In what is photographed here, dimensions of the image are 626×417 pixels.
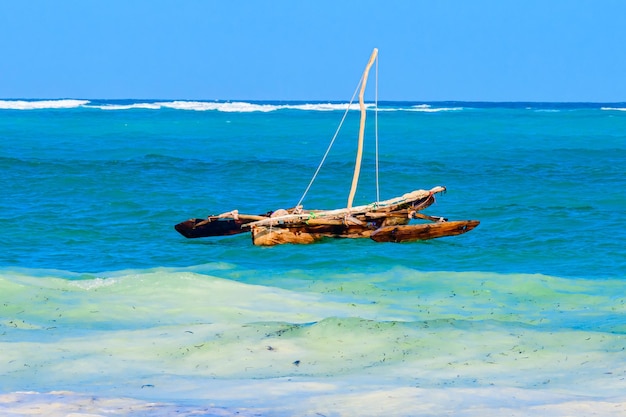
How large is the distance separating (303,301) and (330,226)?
23.5 feet

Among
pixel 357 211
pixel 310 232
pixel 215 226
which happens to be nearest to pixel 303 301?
pixel 310 232

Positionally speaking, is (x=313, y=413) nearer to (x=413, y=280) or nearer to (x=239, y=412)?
(x=239, y=412)

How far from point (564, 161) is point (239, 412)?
38.2 meters

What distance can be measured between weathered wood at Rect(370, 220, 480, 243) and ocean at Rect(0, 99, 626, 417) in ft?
0.83

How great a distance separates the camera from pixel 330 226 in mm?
20375

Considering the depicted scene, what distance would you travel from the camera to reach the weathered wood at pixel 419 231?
20.0m

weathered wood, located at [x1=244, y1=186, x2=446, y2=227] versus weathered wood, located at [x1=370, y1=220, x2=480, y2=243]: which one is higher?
weathered wood, located at [x1=244, y1=186, x2=446, y2=227]

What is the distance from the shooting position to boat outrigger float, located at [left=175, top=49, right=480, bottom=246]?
1997cm

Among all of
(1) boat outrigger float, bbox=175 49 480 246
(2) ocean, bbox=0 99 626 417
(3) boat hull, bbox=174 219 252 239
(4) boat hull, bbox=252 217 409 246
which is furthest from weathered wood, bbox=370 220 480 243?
(3) boat hull, bbox=174 219 252 239

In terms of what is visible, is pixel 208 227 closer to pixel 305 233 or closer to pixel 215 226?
pixel 215 226

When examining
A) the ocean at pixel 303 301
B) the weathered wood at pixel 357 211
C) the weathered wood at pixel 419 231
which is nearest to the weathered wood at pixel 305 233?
the weathered wood at pixel 357 211

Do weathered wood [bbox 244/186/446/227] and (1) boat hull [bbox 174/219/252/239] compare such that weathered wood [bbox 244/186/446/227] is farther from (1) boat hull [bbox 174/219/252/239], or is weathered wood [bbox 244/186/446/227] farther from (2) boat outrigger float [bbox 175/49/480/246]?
(1) boat hull [bbox 174/219/252/239]

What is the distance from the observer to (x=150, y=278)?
14148 millimetres

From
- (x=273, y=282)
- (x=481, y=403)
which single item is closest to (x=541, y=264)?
(x=273, y=282)
